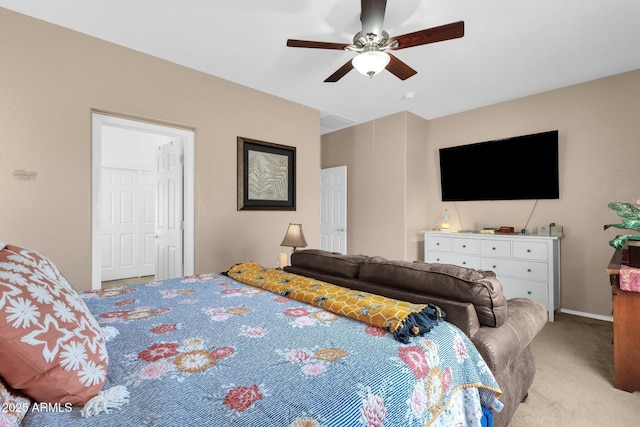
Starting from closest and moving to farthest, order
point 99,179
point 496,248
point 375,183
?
point 99,179 < point 496,248 < point 375,183

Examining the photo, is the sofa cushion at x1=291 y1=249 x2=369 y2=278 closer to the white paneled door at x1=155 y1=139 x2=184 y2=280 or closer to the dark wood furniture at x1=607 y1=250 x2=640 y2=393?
the dark wood furniture at x1=607 y1=250 x2=640 y2=393

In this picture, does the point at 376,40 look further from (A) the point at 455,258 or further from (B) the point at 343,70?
(A) the point at 455,258

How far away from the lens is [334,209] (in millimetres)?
5598

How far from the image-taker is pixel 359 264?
1882 mm

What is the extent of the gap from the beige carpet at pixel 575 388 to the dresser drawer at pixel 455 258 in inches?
45.0

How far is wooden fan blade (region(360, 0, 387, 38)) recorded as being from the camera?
1.92 metres

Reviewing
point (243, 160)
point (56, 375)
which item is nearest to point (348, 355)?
point (56, 375)

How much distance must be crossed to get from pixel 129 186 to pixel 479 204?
5.83 metres

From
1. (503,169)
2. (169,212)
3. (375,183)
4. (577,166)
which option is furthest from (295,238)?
(577,166)

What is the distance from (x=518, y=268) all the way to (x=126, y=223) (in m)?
6.10

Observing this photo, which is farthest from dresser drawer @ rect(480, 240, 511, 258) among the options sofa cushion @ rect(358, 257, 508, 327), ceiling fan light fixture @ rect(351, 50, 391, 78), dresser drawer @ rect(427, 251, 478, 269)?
ceiling fan light fixture @ rect(351, 50, 391, 78)

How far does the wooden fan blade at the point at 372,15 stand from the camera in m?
1.92

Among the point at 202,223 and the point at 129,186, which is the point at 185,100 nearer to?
the point at 202,223

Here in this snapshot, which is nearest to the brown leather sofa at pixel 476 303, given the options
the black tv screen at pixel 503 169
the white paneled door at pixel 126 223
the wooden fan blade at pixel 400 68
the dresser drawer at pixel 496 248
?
the wooden fan blade at pixel 400 68
